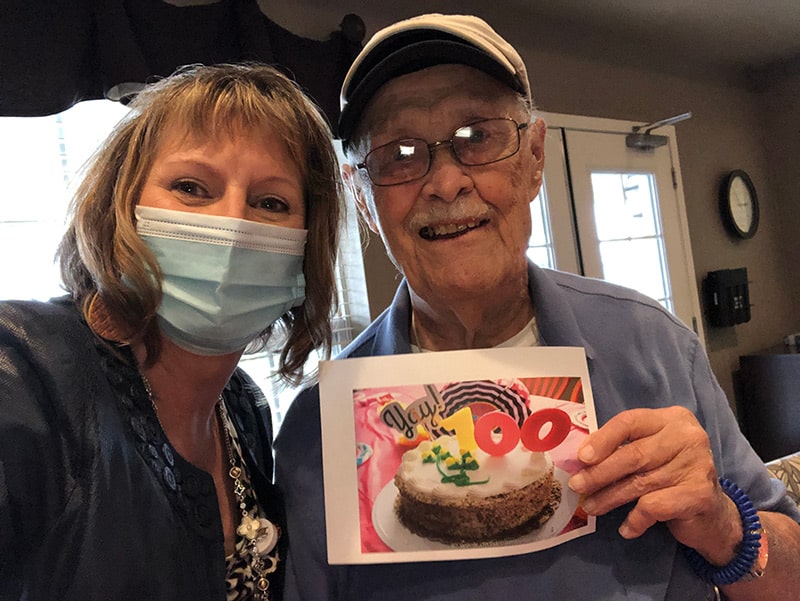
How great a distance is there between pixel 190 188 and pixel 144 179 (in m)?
0.07

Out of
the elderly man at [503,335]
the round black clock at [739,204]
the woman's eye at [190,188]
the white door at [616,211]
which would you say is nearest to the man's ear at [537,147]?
the elderly man at [503,335]

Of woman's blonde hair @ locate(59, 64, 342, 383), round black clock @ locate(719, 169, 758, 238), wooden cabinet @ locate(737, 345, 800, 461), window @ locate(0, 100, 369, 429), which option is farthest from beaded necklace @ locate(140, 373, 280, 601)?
round black clock @ locate(719, 169, 758, 238)

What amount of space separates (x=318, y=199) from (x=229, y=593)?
62cm

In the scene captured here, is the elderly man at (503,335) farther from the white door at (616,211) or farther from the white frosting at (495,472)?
the white door at (616,211)

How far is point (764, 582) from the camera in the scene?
83cm

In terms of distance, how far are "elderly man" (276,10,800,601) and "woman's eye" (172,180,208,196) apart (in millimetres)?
249

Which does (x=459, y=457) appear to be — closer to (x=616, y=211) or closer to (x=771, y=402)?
(x=616, y=211)

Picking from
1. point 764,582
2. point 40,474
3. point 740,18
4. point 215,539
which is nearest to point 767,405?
point 740,18

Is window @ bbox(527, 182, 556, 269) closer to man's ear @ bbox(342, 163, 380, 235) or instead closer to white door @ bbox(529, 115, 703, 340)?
white door @ bbox(529, 115, 703, 340)

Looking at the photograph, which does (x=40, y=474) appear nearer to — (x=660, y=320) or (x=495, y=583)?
(x=495, y=583)

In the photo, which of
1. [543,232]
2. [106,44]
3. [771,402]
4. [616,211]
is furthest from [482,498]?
[771,402]

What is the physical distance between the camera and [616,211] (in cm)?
322

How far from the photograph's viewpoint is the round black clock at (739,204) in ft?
12.9

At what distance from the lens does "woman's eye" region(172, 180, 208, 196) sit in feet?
2.78
